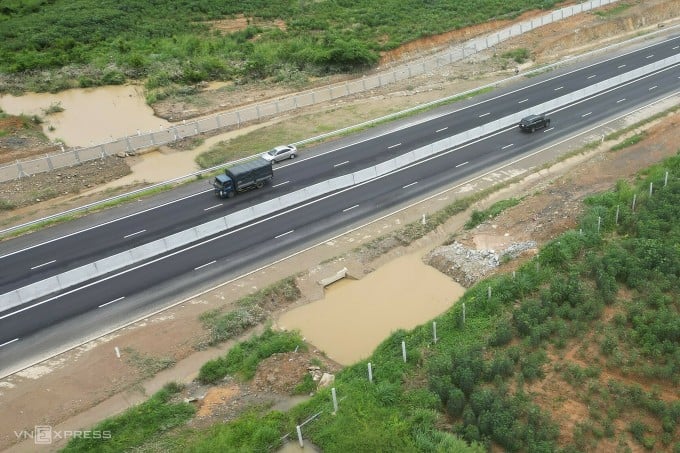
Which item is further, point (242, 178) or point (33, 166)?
point (33, 166)

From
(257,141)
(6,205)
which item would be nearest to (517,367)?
(257,141)

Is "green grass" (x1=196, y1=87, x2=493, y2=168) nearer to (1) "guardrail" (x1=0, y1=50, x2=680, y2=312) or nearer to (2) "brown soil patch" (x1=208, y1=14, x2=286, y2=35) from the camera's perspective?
(1) "guardrail" (x1=0, y1=50, x2=680, y2=312)

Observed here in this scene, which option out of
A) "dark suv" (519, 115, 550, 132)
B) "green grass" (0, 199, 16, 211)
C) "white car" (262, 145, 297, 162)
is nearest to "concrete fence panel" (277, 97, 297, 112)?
"white car" (262, 145, 297, 162)

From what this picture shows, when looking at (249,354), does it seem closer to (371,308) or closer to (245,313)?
(245,313)

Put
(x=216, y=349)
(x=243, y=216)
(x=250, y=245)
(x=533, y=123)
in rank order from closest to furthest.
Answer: (x=216, y=349)
(x=250, y=245)
(x=243, y=216)
(x=533, y=123)
